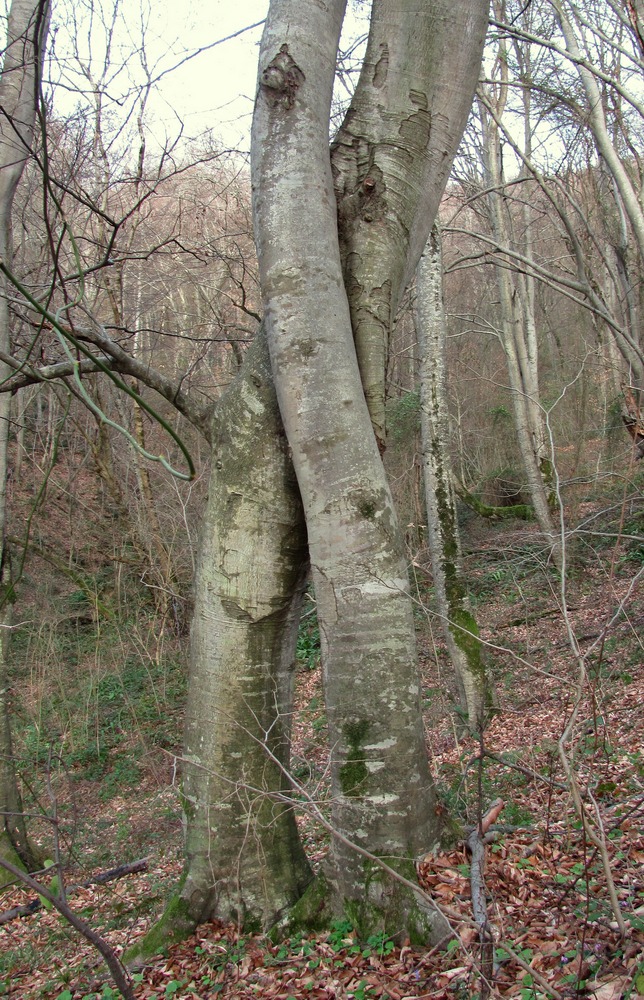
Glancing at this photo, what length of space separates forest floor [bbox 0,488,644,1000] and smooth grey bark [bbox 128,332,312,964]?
178 millimetres

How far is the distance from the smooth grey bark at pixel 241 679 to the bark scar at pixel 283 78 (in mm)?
1205

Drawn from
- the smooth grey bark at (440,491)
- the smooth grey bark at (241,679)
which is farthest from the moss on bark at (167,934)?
the smooth grey bark at (440,491)

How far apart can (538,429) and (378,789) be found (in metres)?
10.0

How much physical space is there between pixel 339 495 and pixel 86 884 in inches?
160

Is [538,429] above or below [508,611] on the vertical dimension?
above

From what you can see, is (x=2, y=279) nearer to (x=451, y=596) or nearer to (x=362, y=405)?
(x=362, y=405)

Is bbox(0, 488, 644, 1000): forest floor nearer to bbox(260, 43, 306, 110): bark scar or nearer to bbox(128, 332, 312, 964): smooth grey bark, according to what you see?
bbox(128, 332, 312, 964): smooth grey bark

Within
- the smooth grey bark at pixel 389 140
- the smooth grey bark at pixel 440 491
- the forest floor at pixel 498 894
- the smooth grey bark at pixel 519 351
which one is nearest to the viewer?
the forest floor at pixel 498 894

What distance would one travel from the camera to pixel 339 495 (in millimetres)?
2809

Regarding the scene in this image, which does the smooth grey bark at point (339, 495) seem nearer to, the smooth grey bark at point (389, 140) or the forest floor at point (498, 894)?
the smooth grey bark at point (389, 140)

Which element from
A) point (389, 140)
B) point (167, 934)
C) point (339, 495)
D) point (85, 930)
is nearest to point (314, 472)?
point (339, 495)

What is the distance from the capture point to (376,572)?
2.79m

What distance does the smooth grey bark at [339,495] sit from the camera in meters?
2.69

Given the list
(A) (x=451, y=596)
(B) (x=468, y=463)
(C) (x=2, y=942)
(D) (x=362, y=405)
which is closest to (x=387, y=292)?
(D) (x=362, y=405)
